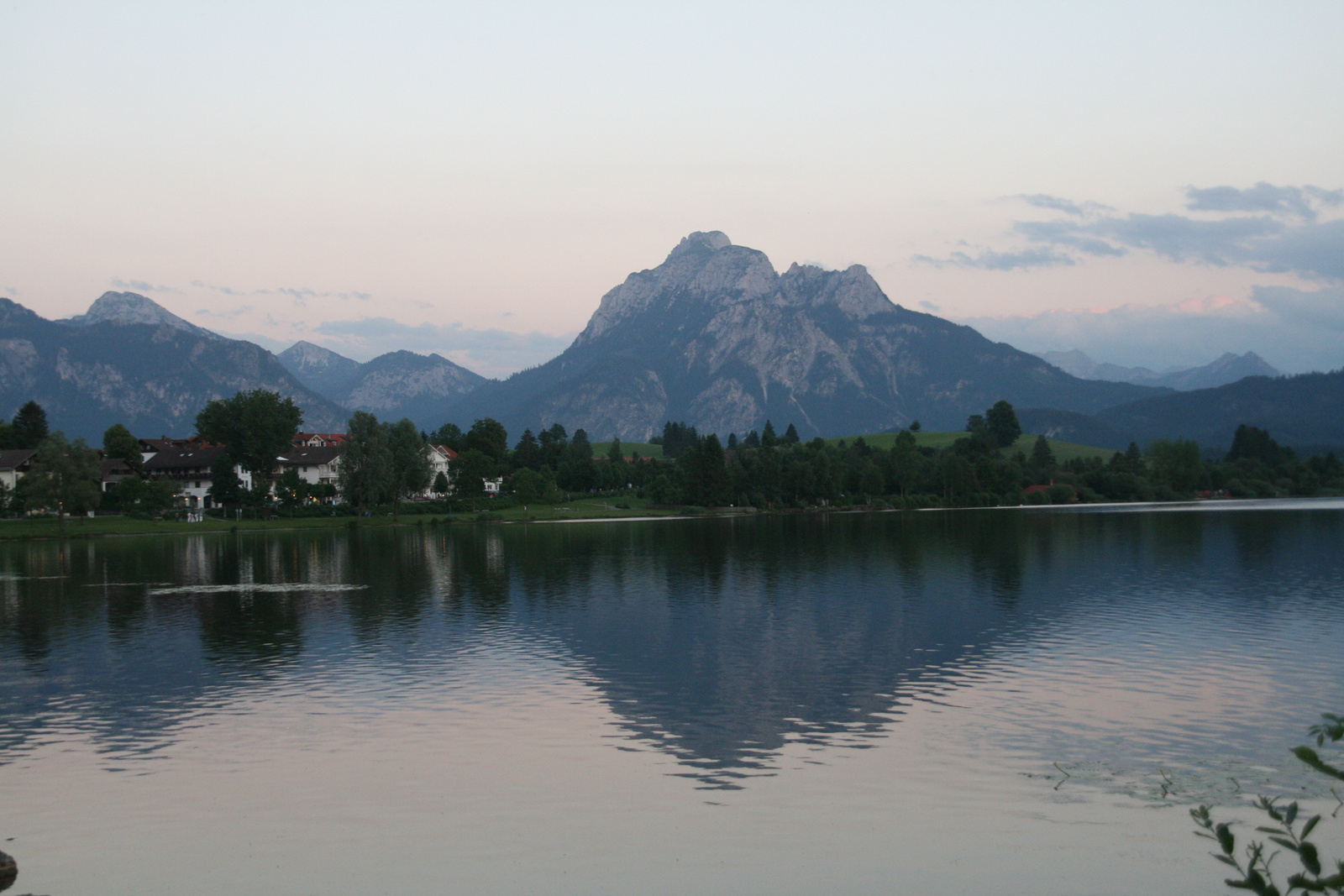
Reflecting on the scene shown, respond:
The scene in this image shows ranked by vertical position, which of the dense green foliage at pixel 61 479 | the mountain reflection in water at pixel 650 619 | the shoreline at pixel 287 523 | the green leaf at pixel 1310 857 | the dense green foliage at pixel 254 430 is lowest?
the mountain reflection in water at pixel 650 619

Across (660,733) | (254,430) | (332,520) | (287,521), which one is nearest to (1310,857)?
(660,733)

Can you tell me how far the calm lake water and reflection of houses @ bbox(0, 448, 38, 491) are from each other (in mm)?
123203

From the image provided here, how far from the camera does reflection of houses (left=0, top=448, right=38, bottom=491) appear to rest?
6476 inches

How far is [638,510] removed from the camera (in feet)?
636

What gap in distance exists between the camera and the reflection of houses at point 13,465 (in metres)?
164

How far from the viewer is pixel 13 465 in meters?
166

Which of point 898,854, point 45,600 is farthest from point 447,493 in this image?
point 898,854

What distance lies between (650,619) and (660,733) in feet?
72.3

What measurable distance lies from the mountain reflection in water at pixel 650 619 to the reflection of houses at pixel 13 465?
77.1m

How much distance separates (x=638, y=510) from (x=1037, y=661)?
159098 mm

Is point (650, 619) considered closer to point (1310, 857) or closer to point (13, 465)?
point (1310, 857)

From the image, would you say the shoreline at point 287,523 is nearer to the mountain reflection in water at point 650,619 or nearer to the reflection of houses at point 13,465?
the reflection of houses at point 13,465

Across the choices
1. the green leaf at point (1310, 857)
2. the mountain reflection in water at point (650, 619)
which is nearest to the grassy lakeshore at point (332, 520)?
the mountain reflection in water at point (650, 619)

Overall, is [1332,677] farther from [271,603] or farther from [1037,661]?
[271,603]
